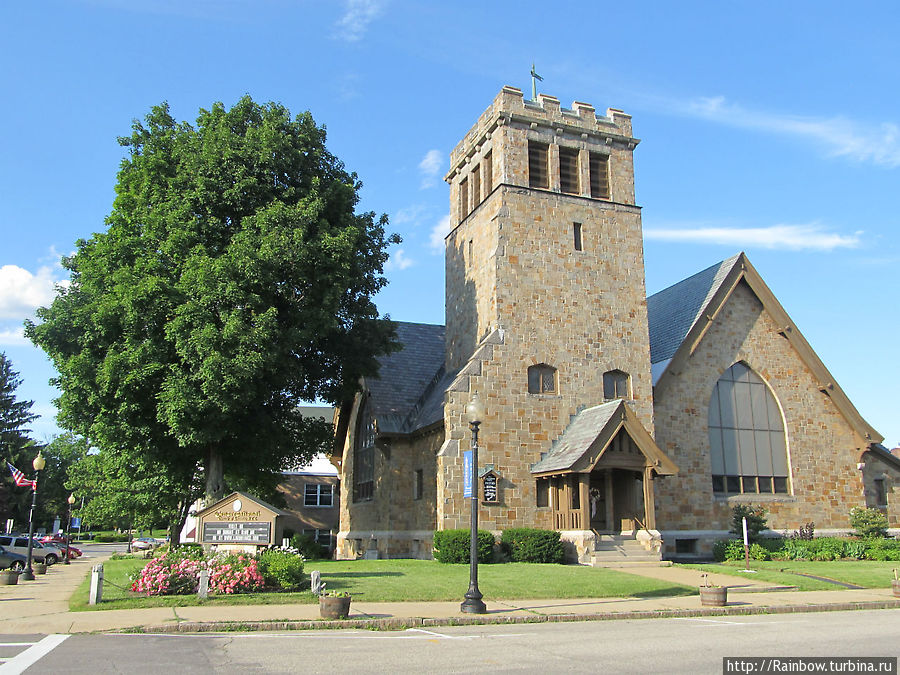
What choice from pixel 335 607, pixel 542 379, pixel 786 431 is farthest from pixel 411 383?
pixel 335 607

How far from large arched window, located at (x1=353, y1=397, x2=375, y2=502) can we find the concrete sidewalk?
16799 mm

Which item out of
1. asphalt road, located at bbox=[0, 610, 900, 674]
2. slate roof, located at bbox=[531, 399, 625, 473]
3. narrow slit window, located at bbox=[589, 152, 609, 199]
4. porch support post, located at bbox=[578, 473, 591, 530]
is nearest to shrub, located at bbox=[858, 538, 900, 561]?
slate roof, located at bbox=[531, 399, 625, 473]

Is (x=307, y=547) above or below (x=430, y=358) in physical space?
below

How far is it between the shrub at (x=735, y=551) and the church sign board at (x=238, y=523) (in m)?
17.6

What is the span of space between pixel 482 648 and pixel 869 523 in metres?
26.8

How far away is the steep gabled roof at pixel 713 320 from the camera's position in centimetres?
3152

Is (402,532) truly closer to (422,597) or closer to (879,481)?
(422,597)

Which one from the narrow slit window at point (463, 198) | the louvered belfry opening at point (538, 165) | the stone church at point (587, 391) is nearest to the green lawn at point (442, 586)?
the stone church at point (587, 391)

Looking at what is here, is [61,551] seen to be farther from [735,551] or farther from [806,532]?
[806,532]

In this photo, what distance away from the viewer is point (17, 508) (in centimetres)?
7250

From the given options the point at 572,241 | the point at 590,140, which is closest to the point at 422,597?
the point at 572,241

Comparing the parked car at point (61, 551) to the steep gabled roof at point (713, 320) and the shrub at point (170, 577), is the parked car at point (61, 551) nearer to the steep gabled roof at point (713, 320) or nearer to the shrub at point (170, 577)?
the shrub at point (170, 577)

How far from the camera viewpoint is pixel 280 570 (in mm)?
16938

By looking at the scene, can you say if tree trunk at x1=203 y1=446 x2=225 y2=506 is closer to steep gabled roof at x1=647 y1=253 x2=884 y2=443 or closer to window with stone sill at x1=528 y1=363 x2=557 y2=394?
window with stone sill at x1=528 y1=363 x2=557 y2=394
